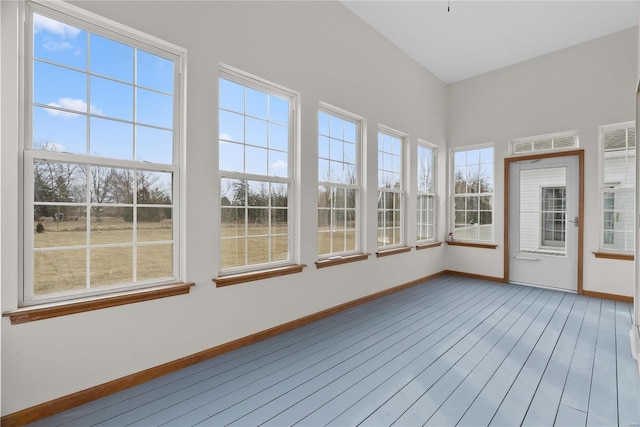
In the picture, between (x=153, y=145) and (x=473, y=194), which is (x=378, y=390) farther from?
(x=473, y=194)

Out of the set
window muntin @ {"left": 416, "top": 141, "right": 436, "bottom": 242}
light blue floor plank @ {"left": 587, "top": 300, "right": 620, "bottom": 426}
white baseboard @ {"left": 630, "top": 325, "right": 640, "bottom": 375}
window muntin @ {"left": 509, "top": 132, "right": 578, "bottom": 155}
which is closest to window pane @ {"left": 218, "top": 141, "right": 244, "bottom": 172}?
light blue floor plank @ {"left": 587, "top": 300, "right": 620, "bottom": 426}

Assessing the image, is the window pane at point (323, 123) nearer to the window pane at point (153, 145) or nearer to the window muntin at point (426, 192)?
the window pane at point (153, 145)

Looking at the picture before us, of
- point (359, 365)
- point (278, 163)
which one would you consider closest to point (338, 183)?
point (278, 163)

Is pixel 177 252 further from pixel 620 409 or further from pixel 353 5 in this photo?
pixel 353 5

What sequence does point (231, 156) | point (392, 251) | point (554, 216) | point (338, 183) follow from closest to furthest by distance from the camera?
point (231, 156) < point (338, 183) < point (392, 251) < point (554, 216)

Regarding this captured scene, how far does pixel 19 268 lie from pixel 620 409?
3.73 m

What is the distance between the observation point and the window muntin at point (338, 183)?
3609 mm

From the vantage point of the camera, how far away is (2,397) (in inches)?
66.0

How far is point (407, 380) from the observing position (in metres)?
2.21

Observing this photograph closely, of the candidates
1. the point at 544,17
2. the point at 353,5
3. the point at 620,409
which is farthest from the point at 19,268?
the point at 544,17

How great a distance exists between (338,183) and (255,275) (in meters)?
1.58

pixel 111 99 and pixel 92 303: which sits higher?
pixel 111 99

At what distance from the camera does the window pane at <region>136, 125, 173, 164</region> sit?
224 centimetres

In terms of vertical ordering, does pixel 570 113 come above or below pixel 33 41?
above
